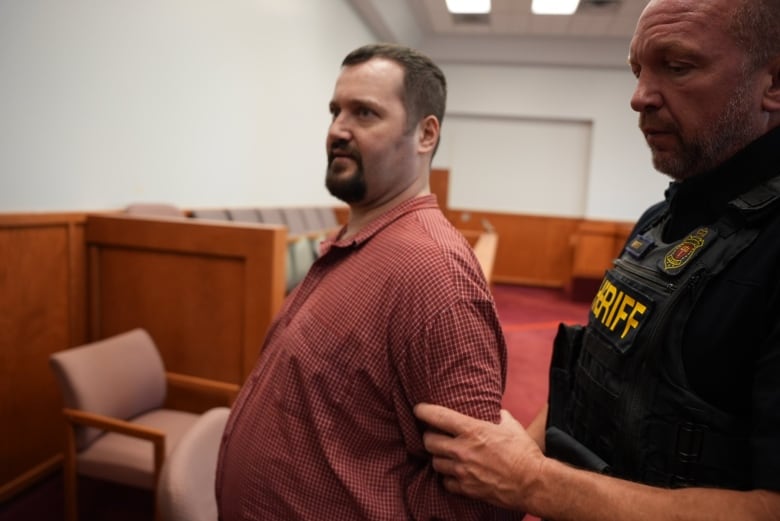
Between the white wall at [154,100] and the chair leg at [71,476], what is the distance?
1026mm

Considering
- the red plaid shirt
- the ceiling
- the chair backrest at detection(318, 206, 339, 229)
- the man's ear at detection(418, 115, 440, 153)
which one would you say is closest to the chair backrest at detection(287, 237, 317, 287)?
the chair backrest at detection(318, 206, 339, 229)

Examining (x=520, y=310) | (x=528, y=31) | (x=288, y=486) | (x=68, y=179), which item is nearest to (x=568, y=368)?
(x=288, y=486)

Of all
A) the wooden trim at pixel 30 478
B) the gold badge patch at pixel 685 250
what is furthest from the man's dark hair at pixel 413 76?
the wooden trim at pixel 30 478

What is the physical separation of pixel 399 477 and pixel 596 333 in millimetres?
438

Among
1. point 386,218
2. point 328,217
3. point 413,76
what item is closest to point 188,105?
point 328,217

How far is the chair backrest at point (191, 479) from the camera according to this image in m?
1.12

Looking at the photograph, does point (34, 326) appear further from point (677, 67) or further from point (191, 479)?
point (677, 67)

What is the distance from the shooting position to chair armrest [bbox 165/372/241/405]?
7.01 ft

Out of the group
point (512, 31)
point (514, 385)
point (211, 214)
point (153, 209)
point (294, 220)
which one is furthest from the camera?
point (512, 31)

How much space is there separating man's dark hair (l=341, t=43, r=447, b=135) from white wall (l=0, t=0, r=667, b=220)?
1792 mm

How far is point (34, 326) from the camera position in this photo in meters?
2.28

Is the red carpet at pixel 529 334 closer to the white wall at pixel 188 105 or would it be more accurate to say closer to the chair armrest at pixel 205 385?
the chair armrest at pixel 205 385

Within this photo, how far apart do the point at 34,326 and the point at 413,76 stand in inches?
80.7

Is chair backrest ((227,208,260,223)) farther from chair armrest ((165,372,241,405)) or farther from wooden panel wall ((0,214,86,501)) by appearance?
chair armrest ((165,372,241,405))
